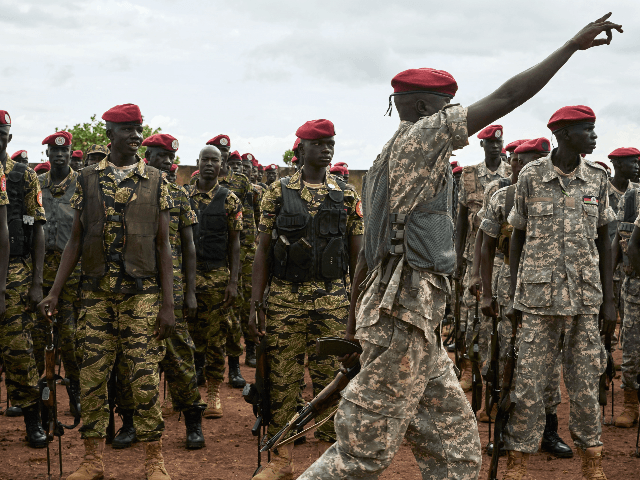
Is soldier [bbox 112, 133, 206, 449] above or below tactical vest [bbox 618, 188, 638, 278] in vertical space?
below

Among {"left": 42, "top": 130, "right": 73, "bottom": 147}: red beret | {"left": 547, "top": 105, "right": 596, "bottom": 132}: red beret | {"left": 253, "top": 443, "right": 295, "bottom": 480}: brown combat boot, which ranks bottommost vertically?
{"left": 253, "top": 443, "right": 295, "bottom": 480}: brown combat boot

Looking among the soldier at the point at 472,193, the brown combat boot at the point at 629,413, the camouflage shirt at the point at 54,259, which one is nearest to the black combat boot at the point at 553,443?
Answer: the brown combat boot at the point at 629,413

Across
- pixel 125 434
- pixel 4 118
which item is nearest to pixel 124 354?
pixel 125 434

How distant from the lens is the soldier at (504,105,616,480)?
4477 millimetres

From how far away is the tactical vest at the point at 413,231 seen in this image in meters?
2.93

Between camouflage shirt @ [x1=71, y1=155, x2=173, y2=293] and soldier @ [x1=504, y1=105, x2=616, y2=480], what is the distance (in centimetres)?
264

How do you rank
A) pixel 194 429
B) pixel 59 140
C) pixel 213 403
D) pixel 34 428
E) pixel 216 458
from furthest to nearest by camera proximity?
pixel 59 140 → pixel 213 403 → pixel 194 429 → pixel 34 428 → pixel 216 458

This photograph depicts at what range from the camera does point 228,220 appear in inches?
279

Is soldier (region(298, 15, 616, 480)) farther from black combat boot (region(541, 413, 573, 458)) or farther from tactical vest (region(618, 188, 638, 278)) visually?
tactical vest (region(618, 188, 638, 278))

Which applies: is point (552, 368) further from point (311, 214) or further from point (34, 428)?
point (34, 428)

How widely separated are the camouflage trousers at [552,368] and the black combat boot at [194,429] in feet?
8.57

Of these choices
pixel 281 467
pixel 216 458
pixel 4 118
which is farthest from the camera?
pixel 216 458

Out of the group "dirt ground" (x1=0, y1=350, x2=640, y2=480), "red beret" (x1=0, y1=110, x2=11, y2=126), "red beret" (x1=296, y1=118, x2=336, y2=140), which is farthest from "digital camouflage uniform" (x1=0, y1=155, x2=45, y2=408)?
"red beret" (x1=296, y1=118, x2=336, y2=140)

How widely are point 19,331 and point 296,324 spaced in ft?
7.71
